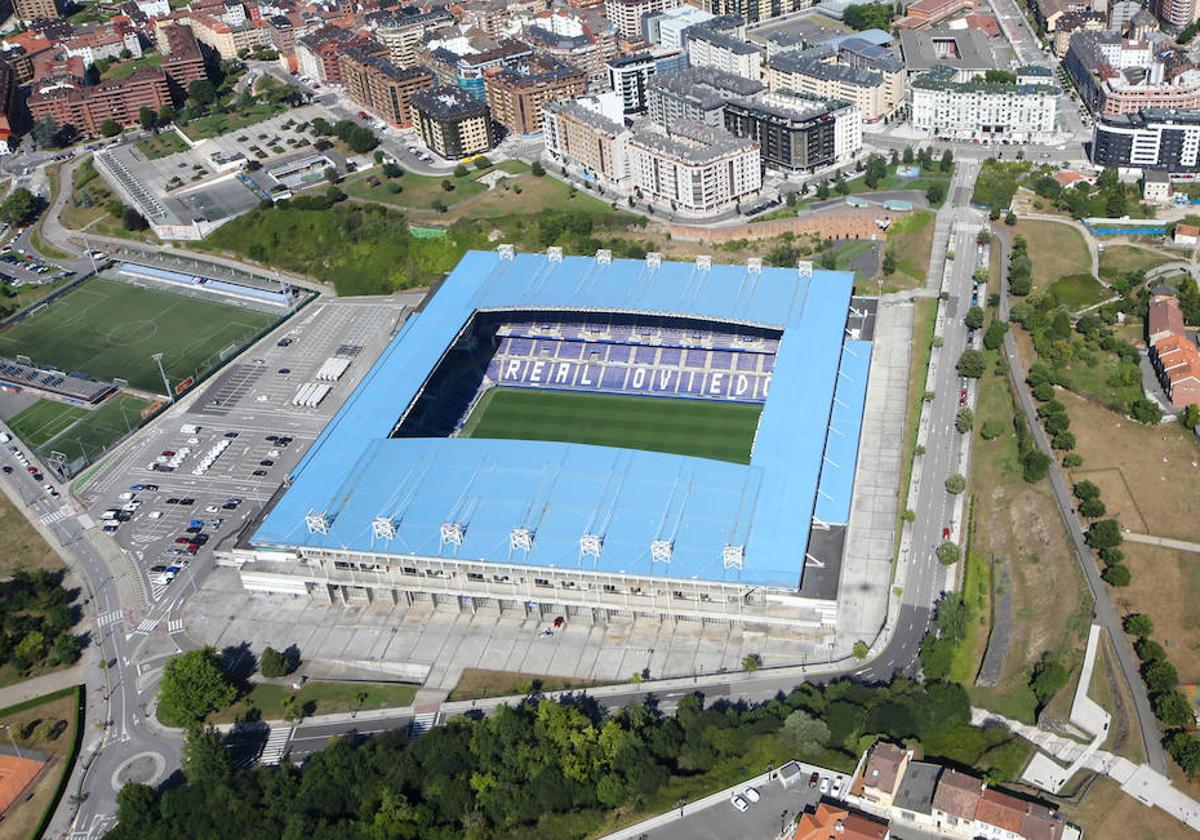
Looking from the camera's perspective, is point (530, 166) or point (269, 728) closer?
point (269, 728)

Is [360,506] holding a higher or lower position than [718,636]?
higher

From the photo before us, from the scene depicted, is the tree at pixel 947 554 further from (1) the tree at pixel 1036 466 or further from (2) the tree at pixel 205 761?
(2) the tree at pixel 205 761

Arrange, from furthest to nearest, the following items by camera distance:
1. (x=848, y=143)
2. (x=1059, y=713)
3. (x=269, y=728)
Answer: (x=848, y=143), (x=269, y=728), (x=1059, y=713)

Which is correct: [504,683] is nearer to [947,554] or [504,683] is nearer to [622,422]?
[622,422]

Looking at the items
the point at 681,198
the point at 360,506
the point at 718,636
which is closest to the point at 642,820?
the point at 718,636

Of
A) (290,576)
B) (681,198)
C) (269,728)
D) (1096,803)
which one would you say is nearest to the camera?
(1096,803)

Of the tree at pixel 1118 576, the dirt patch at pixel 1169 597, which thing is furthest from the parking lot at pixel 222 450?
the dirt patch at pixel 1169 597

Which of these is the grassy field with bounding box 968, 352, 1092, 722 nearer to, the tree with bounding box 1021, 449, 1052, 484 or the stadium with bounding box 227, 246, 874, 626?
the tree with bounding box 1021, 449, 1052, 484

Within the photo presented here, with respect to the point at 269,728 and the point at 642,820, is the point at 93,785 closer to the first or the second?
the point at 269,728
